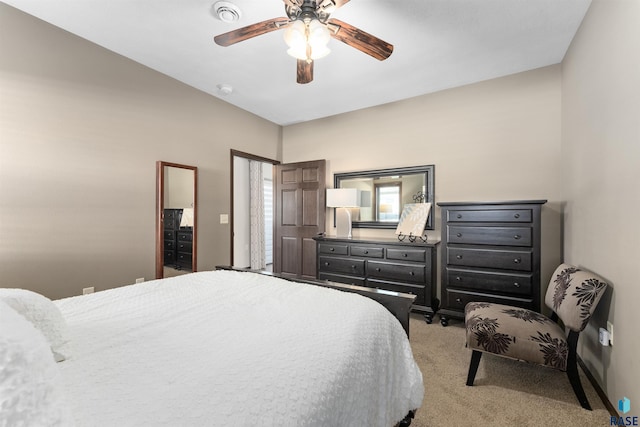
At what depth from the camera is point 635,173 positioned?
4.85 ft

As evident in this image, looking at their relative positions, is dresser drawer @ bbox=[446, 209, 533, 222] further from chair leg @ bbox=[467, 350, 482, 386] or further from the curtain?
the curtain

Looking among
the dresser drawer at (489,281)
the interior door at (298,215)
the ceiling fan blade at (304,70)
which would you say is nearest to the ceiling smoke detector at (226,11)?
the ceiling fan blade at (304,70)

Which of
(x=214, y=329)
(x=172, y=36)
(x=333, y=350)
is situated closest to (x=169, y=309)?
(x=214, y=329)

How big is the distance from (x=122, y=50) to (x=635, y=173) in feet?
13.0

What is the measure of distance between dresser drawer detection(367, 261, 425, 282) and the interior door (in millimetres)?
1153

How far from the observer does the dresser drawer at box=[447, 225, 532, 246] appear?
2.62 metres

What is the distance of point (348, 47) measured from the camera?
2.58 meters

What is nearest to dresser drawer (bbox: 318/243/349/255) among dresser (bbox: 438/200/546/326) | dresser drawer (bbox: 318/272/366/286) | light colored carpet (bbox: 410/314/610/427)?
dresser drawer (bbox: 318/272/366/286)

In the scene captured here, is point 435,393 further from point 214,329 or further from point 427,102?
point 427,102

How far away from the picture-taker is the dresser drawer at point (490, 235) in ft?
8.58

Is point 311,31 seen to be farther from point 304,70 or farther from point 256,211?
point 256,211

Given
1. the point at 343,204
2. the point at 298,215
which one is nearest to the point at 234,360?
the point at 343,204

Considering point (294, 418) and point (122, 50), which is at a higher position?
point (122, 50)

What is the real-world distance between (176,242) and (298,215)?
6.05ft
